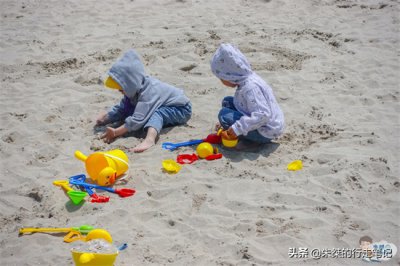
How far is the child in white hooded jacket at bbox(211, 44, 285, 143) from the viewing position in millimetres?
4145

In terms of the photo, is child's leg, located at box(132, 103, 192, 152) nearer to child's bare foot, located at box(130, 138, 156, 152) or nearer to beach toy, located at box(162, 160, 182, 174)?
child's bare foot, located at box(130, 138, 156, 152)

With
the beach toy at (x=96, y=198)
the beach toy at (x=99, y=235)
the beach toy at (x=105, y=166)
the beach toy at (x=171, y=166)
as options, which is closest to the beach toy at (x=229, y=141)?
the beach toy at (x=171, y=166)

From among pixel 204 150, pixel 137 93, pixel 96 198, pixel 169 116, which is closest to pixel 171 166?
pixel 204 150

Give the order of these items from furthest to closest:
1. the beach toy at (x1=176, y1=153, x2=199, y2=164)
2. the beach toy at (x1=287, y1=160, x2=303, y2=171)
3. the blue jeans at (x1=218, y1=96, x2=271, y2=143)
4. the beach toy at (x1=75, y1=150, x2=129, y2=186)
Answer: the blue jeans at (x1=218, y1=96, x2=271, y2=143)
the beach toy at (x1=176, y1=153, x2=199, y2=164)
the beach toy at (x1=287, y1=160, x2=303, y2=171)
the beach toy at (x1=75, y1=150, x2=129, y2=186)

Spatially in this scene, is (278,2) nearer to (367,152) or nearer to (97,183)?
(367,152)

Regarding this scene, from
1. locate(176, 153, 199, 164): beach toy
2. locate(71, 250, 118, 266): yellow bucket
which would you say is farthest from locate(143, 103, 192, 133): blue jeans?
locate(71, 250, 118, 266): yellow bucket

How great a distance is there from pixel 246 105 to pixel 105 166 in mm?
1229

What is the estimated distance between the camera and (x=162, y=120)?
182 inches

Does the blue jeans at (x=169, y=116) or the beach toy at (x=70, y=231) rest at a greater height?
the blue jeans at (x=169, y=116)

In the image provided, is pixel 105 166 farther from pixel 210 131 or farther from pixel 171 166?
pixel 210 131

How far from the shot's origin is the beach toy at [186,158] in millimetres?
4140

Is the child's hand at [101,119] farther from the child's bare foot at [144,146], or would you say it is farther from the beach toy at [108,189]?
the beach toy at [108,189]

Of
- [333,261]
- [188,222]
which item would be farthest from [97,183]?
[333,261]

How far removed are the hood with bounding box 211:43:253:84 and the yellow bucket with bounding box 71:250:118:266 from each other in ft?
6.35
